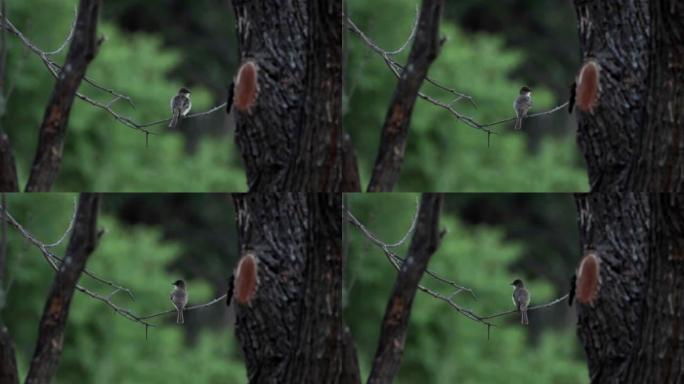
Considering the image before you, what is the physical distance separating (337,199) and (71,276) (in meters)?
1.32

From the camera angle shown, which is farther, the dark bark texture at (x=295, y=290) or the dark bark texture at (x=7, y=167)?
the dark bark texture at (x=7, y=167)

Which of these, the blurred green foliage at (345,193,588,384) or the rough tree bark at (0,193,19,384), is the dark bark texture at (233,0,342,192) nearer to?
the blurred green foliage at (345,193,588,384)

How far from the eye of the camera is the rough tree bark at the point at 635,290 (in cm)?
514

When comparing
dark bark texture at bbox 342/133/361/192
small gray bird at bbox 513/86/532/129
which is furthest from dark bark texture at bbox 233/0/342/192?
small gray bird at bbox 513/86/532/129

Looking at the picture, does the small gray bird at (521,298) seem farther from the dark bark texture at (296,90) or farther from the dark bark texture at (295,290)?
the dark bark texture at (296,90)

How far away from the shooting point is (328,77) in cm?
519

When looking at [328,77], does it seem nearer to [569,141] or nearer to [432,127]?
[432,127]

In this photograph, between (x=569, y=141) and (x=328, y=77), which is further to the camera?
(x=569, y=141)

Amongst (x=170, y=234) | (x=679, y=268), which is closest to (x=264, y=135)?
(x=170, y=234)

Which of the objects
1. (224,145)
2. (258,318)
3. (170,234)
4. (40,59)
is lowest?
(258,318)

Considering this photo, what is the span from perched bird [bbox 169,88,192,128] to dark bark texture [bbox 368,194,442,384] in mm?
1237

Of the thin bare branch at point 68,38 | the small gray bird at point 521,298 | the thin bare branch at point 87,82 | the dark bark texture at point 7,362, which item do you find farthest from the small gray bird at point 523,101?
the dark bark texture at point 7,362

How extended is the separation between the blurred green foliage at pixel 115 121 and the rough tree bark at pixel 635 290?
176 cm

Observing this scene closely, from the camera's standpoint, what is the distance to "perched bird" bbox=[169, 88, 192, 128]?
214 inches
